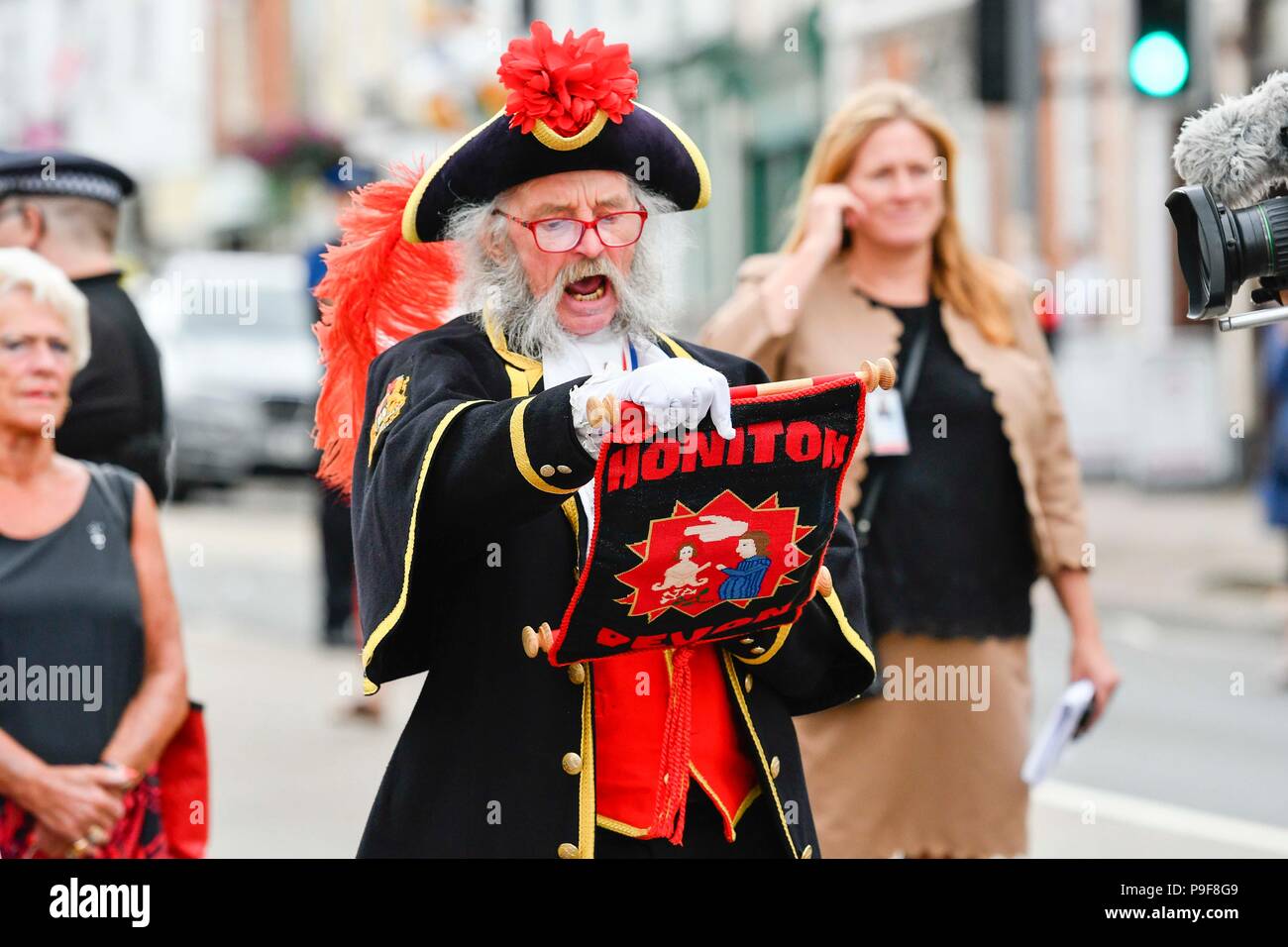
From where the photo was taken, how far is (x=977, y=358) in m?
4.85

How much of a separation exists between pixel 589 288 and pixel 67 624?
4.75 ft

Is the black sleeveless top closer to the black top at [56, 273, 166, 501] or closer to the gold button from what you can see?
the black top at [56, 273, 166, 501]

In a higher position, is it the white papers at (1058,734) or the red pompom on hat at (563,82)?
the red pompom on hat at (563,82)

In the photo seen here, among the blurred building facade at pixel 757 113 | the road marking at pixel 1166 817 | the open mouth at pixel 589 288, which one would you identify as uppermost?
the blurred building facade at pixel 757 113

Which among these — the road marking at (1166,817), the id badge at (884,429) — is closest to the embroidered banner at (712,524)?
the id badge at (884,429)

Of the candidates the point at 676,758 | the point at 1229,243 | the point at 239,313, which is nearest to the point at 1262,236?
the point at 1229,243

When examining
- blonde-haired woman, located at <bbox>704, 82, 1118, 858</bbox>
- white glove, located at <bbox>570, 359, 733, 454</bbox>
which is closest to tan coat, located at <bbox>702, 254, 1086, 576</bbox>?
blonde-haired woman, located at <bbox>704, 82, 1118, 858</bbox>

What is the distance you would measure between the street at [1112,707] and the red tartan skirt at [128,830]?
226cm

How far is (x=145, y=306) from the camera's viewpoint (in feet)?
63.5

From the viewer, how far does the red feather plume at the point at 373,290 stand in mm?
3527

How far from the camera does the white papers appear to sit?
4.80 metres

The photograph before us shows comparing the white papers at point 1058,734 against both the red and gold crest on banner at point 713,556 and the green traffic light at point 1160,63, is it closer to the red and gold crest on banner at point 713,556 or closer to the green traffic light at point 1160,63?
the red and gold crest on banner at point 713,556

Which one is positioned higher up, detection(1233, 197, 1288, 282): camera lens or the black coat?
detection(1233, 197, 1288, 282): camera lens

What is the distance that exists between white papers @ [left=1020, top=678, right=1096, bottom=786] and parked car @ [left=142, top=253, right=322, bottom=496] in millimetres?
13573
